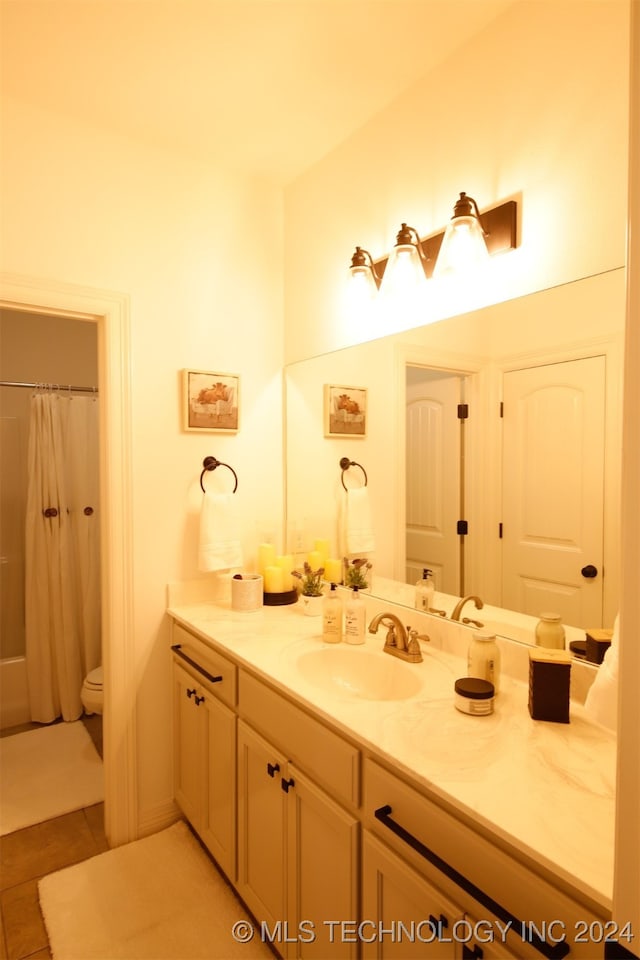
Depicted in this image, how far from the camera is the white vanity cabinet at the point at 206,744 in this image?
66.1 inches

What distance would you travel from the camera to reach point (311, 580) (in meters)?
2.07

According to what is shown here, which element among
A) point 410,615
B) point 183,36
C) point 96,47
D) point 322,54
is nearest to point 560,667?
point 410,615

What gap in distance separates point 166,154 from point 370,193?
0.83 m

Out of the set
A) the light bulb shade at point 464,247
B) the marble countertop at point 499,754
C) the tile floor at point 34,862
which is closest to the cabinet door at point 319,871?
the marble countertop at point 499,754

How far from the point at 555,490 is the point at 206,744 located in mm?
1415

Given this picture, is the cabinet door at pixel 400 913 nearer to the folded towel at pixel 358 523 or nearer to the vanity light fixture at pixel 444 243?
the folded towel at pixel 358 523

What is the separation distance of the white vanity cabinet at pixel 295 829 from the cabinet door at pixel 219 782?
5 cm

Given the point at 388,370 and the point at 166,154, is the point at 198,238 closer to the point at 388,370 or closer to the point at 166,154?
the point at 166,154

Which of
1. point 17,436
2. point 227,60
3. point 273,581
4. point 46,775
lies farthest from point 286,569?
point 17,436

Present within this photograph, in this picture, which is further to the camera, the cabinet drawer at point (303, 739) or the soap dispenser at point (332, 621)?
the soap dispenser at point (332, 621)

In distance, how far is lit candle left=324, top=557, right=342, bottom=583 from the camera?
2152 millimetres

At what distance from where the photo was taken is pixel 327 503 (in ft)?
7.27

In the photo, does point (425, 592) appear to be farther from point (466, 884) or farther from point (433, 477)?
point (466, 884)

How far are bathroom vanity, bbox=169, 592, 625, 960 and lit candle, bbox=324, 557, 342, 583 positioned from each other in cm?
29
